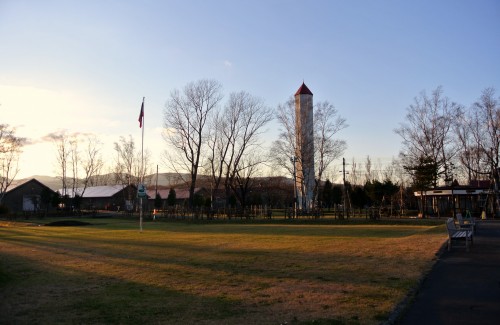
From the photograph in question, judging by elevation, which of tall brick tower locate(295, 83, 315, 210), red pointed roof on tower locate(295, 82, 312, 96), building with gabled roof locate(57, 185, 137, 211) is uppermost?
red pointed roof on tower locate(295, 82, 312, 96)

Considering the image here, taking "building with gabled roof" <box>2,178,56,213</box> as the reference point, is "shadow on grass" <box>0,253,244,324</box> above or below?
below

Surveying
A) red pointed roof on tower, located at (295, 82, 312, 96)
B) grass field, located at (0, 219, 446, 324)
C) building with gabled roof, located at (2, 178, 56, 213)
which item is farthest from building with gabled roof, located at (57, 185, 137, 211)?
grass field, located at (0, 219, 446, 324)

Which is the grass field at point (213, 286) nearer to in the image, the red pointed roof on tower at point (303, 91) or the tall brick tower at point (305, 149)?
the tall brick tower at point (305, 149)

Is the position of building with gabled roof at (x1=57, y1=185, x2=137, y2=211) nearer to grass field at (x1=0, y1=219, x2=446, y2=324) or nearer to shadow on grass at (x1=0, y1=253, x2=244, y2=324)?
grass field at (x1=0, y1=219, x2=446, y2=324)

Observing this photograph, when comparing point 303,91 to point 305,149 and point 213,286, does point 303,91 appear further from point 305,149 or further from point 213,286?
point 213,286

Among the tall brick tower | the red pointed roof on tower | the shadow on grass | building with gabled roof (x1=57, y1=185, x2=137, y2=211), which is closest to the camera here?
the shadow on grass

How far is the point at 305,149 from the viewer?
168 ft

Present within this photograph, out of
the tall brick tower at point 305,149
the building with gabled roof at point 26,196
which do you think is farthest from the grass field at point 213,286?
the building with gabled roof at point 26,196

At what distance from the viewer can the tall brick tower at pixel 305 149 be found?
51.0m

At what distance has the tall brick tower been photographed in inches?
2006

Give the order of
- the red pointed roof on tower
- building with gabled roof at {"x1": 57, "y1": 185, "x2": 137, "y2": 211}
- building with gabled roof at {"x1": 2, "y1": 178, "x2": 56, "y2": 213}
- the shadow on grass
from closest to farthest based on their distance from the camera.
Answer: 1. the shadow on grass
2. the red pointed roof on tower
3. building with gabled roof at {"x1": 2, "y1": 178, "x2": 56, "y2": 213}
4. building with gabled roof at {"x1": 57, "y1": 185, "x2": 137, "y2": 211}

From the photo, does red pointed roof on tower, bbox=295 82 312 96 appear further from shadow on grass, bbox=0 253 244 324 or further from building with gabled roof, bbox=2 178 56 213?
shadow on grass, bbox=0 253 244 324

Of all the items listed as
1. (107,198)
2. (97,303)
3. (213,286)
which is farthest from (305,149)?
(107,198)

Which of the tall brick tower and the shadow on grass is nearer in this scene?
the shadow on grass
